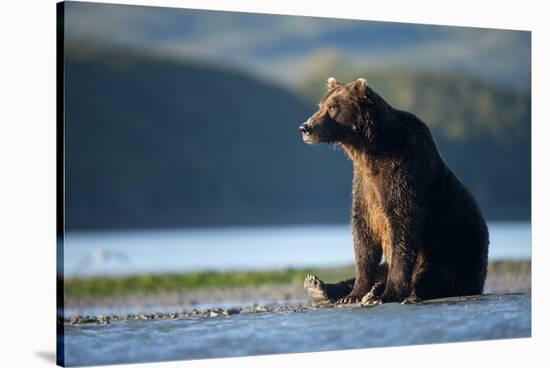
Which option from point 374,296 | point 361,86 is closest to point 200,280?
point 374,296

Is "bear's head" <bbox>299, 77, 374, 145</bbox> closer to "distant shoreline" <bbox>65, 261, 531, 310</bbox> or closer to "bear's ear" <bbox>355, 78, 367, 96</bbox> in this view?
"bear's ear" <bbox>355, 78, 367, 96</bbox>

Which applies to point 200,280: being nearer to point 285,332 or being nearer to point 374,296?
point 285,332

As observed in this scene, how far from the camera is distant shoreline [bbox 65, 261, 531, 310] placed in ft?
38.7

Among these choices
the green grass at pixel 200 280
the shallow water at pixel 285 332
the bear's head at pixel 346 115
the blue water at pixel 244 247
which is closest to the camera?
the shallow water at pixel 285 332

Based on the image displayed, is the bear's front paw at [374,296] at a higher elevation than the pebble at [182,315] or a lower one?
higher

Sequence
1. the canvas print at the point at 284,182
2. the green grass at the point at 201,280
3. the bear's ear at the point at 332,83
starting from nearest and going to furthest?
the canvas print at the point at 284,182, the bear's ear at the point at 332,83, the green grass at the point at 201,280

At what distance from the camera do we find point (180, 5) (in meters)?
9.30

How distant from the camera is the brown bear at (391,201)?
29.3 ft

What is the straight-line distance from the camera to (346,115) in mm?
8961

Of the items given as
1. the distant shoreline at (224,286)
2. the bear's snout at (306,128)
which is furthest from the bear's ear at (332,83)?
the distant shoreline at (224,286)

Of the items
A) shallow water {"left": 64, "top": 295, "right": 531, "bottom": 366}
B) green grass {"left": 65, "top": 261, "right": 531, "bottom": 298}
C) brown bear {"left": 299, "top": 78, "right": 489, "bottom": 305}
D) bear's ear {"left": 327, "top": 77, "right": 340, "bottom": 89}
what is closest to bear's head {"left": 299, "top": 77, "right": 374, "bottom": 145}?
brown bear {"left": 299, "top": 78, "right": 489, "bottom": 305}

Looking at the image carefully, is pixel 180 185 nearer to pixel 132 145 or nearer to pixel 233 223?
pixel 132 145

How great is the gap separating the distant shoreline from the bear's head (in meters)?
2.78

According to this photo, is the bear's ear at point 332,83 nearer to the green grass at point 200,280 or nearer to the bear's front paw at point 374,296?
the bear's front paw at point 374,296
